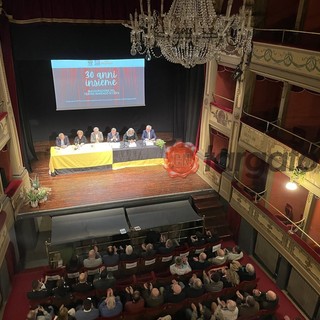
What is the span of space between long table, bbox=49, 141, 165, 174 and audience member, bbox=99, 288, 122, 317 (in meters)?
5.34

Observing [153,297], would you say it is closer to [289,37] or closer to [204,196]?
[204,196]

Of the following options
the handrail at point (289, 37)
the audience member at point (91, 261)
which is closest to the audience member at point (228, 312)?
the audience member at point (91, 261)

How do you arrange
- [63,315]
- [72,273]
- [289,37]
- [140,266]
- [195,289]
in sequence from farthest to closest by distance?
1. [289,37]
2. [140,266]
3. [72,273]
4. [195,289]
5. [63,315]

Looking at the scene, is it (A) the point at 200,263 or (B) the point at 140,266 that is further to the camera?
(B) the point at 140,266

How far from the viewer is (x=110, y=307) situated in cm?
670

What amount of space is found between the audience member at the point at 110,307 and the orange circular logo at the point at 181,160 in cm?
542

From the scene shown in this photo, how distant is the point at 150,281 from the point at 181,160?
5321 mm

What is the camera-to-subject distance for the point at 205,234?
9672 millimetres

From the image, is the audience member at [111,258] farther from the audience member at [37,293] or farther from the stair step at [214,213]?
the stair step at [214,213]

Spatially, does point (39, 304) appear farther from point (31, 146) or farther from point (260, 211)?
point (31, 146)

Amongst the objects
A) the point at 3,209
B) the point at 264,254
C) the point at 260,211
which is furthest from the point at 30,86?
the point at 264,254

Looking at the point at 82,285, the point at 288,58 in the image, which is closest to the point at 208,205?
the point at 82,285

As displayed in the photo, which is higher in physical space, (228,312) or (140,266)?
(228,312)

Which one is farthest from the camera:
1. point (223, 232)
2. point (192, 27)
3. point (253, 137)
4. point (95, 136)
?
point (95, 136)
